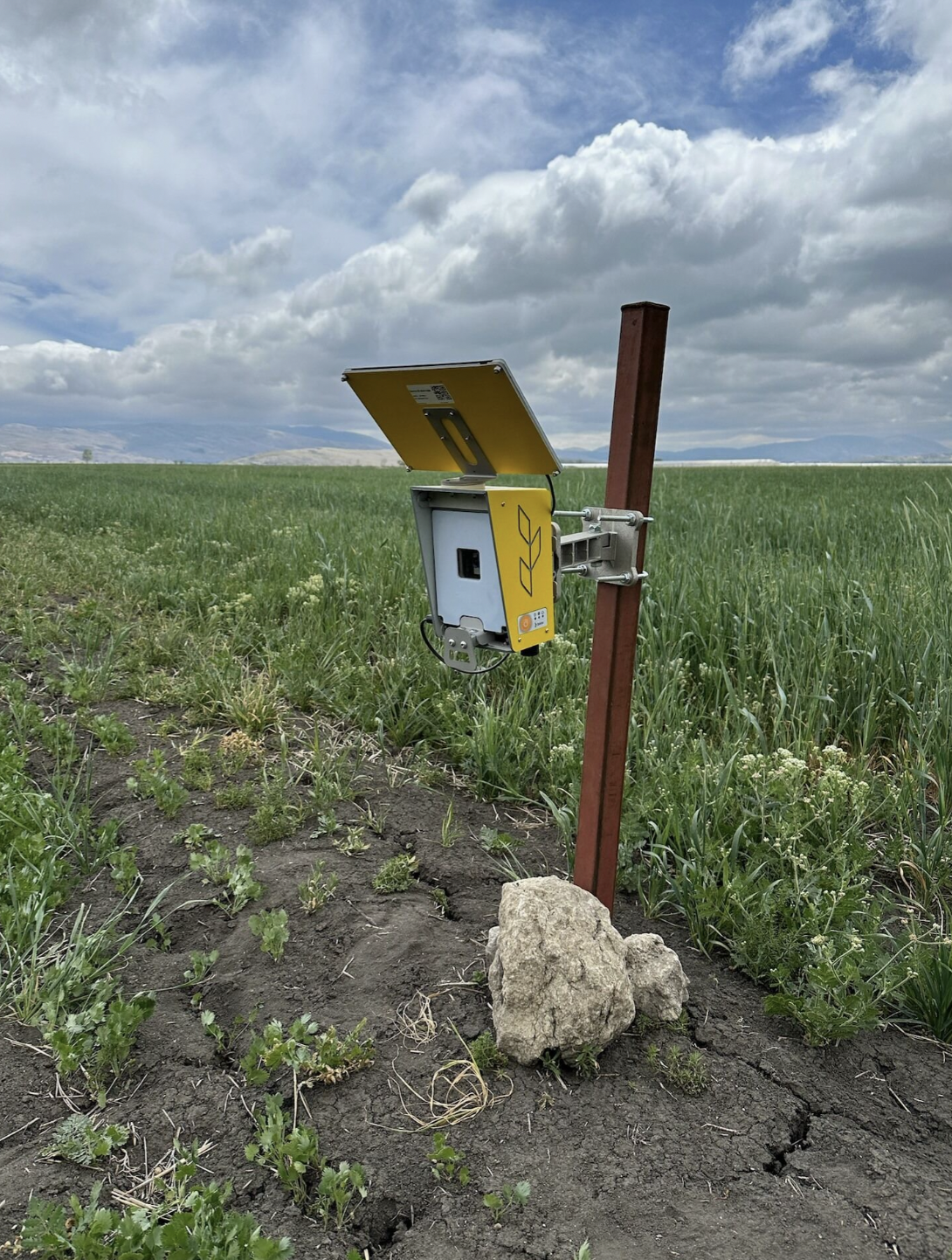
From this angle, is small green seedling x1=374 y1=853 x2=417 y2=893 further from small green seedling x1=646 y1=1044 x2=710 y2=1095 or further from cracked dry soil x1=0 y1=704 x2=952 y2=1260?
small green seedling x1=646 y1=1044 x2=710 y2=1095

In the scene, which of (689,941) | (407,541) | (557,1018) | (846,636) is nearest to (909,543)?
(846,636)

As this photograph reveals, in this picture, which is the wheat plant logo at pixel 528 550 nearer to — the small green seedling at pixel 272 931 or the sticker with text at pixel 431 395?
the sticker with text at pixel 431 395

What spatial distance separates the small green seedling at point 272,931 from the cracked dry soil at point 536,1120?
0.05 m

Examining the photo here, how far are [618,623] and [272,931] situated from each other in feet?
4.36

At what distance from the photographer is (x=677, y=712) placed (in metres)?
3.57

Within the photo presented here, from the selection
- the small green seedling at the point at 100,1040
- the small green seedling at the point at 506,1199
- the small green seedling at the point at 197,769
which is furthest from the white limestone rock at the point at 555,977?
the small green seedling at the point at 197,769

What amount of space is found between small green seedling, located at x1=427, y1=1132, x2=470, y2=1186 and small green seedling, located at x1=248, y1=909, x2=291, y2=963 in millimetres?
784

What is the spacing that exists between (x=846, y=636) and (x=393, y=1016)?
293 centimetres

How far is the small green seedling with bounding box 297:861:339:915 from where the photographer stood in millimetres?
2539

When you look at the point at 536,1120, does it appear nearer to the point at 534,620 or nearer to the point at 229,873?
the point at 534,620

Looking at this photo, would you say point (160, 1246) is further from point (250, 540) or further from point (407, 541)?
point (250, 540)

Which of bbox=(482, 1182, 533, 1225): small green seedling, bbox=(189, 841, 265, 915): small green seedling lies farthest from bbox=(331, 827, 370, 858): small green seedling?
bbox=(482, 1182, 533, 1225): small green seedling

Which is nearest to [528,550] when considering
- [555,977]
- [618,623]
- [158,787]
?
[618,623]

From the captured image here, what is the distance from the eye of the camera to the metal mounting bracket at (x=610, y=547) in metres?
1.98
